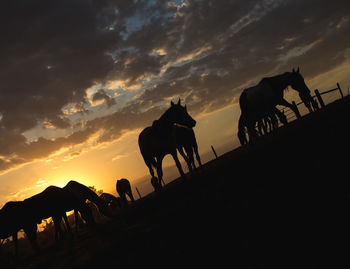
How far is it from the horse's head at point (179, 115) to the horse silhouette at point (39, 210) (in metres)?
5.40

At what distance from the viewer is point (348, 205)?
6.13 feet

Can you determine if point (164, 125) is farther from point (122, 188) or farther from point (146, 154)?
point (122, 188)

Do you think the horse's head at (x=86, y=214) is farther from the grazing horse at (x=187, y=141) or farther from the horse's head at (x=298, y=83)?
the horse's head at (x=298, y=83)

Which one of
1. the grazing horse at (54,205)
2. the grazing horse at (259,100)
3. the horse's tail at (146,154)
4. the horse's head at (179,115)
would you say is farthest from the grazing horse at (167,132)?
the grazing horse at (259,100)

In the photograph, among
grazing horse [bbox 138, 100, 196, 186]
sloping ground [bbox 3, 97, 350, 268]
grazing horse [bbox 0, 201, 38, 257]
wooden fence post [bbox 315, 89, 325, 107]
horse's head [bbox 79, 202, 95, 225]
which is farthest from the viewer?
wooden fence post [bbox 315, 89, 325, 107]

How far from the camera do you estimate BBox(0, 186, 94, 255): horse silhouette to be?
29.5 ft

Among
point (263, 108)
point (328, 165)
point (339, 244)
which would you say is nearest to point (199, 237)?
point (339, 244)

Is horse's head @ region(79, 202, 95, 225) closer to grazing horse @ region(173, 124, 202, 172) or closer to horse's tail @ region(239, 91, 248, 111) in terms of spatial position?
grazing horse @ region(173, 124, 202, 172)

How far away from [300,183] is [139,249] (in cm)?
233

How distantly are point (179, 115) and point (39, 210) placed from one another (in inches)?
278

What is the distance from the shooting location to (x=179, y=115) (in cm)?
827

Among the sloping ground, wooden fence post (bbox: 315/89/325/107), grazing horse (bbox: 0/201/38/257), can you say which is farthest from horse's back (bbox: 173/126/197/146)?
wooden fence post (bbox: 315/89/325/107)

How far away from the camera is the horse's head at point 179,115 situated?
8.08 m

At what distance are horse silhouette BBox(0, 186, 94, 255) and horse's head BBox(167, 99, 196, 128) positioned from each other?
5403 mm
